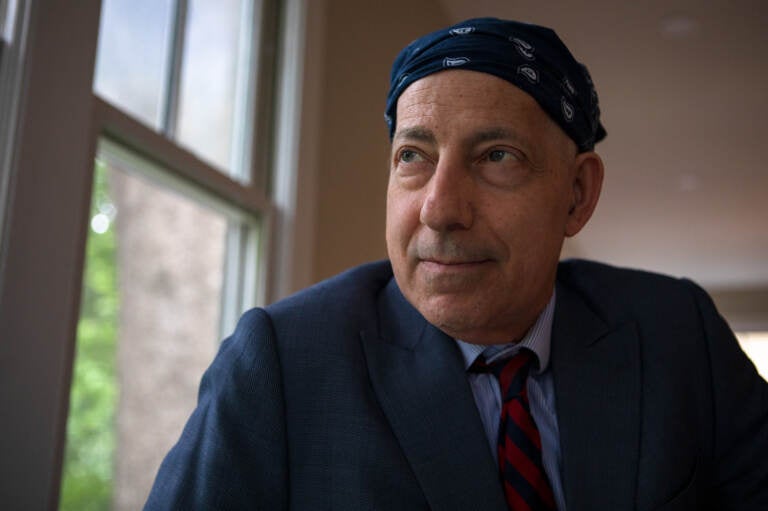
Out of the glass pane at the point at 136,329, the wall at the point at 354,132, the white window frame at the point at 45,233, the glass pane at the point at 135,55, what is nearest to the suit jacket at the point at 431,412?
the white window frame at the point at 45,233

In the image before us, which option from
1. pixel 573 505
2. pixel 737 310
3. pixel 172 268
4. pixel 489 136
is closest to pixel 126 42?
pixel 172 268

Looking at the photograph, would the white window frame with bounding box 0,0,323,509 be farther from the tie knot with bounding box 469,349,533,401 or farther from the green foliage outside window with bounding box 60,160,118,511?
the tie knot with bounding box 469,349,533,401

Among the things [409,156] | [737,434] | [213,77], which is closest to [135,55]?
[213,77]

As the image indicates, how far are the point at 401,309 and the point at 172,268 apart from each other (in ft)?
3.31

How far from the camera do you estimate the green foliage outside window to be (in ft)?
4.28

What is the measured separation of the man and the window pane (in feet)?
1.90

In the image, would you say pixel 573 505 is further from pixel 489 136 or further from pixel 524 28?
pixel 524 28

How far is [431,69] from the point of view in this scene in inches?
37.0

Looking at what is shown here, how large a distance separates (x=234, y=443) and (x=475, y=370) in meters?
0.37

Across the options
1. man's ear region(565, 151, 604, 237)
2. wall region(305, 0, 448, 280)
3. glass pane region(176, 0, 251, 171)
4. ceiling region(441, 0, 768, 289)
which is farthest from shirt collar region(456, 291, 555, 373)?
ceiling region(441, 0, 768, 289)

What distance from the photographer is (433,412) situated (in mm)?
891

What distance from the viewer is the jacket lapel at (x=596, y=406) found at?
2.92ft

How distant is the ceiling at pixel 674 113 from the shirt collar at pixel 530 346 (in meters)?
2.61

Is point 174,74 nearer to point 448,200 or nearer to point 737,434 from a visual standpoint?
point 448,200
